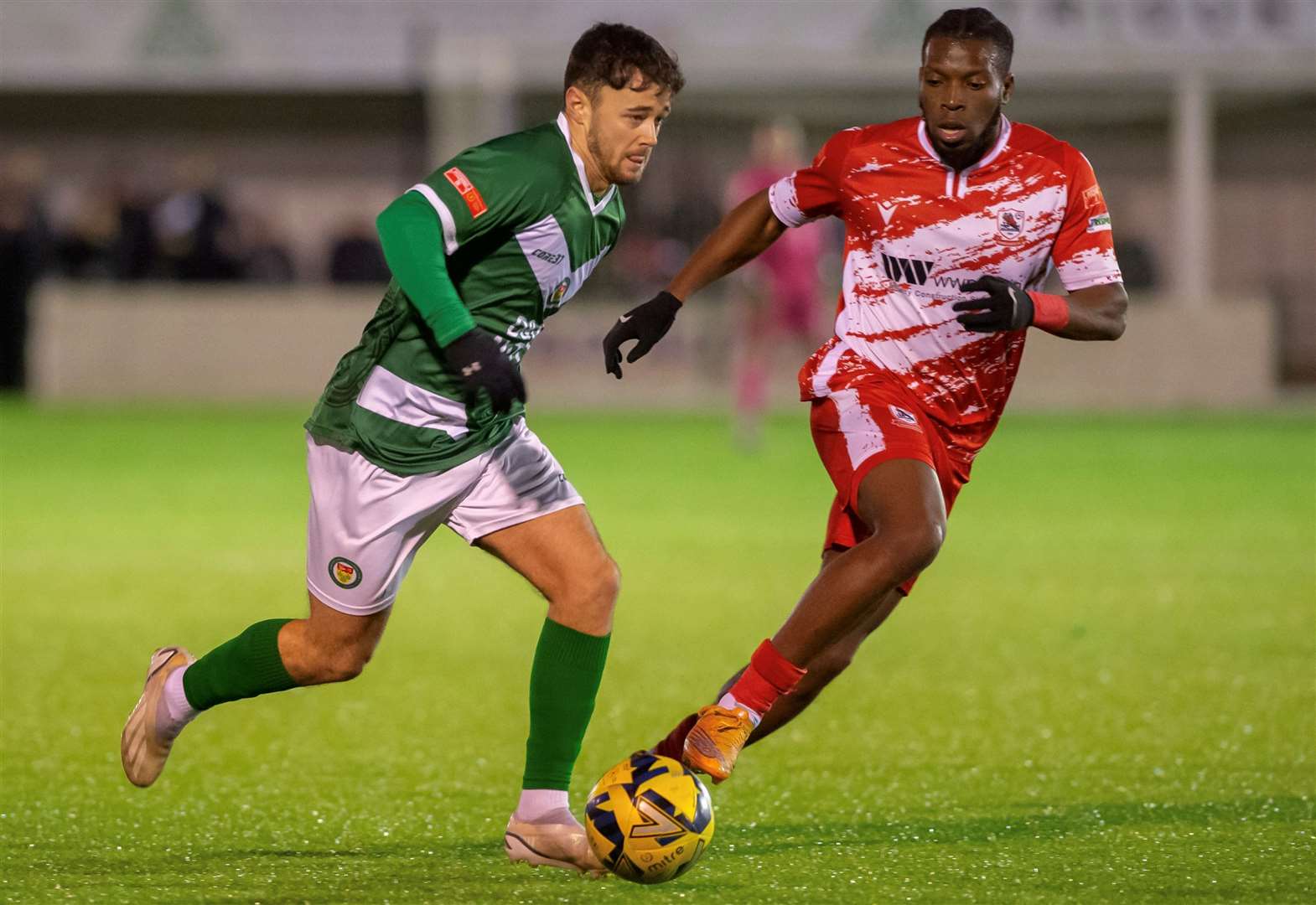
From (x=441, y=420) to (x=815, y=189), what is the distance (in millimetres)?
1280

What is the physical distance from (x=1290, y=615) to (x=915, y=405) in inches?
161

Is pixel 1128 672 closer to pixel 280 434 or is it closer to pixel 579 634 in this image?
pixel 579 634

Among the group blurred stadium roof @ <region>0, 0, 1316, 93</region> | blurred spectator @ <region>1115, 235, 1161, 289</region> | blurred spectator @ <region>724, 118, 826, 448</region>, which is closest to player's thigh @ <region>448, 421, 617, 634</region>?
blurred spectator @ <region>724, 118, 826, 448</region>

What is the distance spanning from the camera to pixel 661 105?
4855 millimetres

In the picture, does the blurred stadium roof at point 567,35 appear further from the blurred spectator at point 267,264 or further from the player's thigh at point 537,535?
the player's thigh at point 537,535

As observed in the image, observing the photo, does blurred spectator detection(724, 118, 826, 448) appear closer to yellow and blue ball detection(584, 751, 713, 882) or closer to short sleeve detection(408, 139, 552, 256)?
short sleeve detection(408, 139, 552, 256)

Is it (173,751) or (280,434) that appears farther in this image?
(280,434)

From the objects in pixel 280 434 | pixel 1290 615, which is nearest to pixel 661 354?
pixel 280 434

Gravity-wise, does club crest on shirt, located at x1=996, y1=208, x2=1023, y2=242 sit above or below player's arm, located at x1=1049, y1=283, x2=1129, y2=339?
above

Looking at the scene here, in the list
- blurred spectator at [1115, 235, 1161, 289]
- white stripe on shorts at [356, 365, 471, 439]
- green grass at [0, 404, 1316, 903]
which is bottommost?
blurred spectator at [1115, 235, 1161, 289]

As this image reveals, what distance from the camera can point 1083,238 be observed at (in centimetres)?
527

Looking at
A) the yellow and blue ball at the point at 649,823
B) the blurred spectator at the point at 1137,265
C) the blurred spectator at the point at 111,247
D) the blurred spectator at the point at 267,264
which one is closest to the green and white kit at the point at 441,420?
the yellow and blue ball at the point at 649,823

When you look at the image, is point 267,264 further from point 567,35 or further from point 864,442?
point 864,442

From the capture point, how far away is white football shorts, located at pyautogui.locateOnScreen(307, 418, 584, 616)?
4840mm
